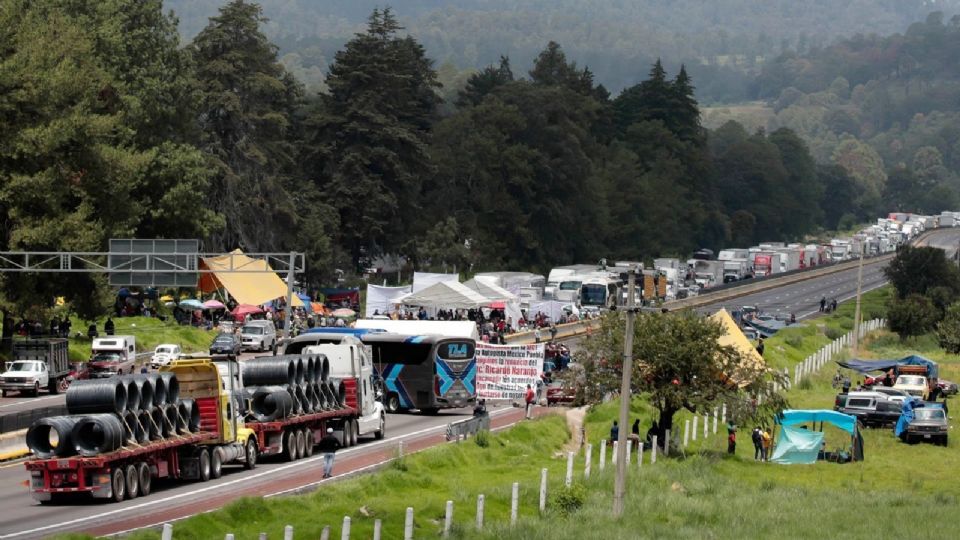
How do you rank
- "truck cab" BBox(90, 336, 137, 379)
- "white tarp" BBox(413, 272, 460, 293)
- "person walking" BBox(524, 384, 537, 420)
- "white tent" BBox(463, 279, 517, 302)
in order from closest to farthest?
1. "person walking" BBox(524, 384, 537, 420)
2. "truck cab" BBox(90, 336, 137, 379)
3. "white tarp" BBox(413, 272, 460, 293)
4. "white tent" BBox(463, 279, 517, 302)

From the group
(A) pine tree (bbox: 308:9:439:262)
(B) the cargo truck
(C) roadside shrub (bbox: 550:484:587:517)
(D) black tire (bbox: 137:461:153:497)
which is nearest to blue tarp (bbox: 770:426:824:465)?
(B) the cargo truck

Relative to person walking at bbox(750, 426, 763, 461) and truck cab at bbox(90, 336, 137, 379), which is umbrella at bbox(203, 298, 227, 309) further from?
person walking at bbox(750, 426, 763, 461)

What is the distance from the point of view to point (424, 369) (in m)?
62.2

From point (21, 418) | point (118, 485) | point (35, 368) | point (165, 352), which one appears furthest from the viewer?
point (165, 352)

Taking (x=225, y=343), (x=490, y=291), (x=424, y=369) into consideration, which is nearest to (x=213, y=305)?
(x=225, y=343)

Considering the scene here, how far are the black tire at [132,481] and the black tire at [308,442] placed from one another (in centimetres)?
989

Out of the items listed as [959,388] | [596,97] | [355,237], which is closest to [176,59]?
[355,237]

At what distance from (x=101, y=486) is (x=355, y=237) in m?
87.1

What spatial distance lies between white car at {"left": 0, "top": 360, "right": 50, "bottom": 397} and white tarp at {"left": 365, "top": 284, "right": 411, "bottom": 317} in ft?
105

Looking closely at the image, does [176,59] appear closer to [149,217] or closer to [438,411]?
[149,217]

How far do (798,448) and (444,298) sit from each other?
41169 mm

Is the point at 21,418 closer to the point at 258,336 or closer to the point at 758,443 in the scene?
the point at 758,443

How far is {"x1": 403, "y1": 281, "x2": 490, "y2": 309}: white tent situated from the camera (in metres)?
93.2

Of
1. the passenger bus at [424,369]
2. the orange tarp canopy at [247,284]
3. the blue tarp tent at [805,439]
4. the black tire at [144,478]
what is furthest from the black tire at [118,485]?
the orange tarp canopy at [247,284]
